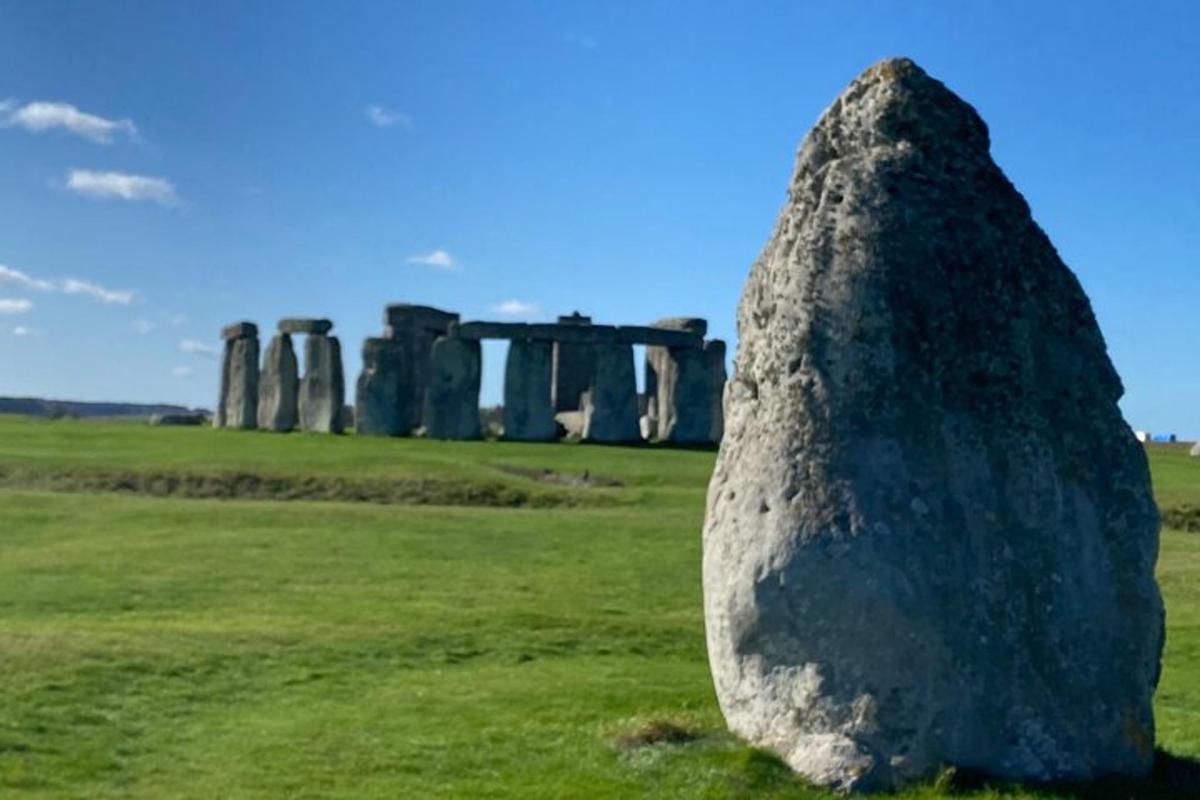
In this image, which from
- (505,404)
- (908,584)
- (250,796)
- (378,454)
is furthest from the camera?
(505,404)

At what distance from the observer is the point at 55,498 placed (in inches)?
1212

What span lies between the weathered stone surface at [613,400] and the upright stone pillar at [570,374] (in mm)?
7970

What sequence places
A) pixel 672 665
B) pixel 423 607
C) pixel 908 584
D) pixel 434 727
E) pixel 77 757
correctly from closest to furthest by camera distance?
pixel 908 584 < pixel 77 757 < pixel 434 727 < pixel 672 665 < pixel 423 607

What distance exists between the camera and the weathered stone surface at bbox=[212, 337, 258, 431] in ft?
180

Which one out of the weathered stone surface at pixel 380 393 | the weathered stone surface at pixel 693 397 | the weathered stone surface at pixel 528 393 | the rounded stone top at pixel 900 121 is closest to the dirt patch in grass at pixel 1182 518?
the weathered stone surface at pixel 693 397

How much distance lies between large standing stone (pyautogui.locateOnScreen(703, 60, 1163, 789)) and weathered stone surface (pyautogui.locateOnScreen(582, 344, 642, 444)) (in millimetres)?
39041

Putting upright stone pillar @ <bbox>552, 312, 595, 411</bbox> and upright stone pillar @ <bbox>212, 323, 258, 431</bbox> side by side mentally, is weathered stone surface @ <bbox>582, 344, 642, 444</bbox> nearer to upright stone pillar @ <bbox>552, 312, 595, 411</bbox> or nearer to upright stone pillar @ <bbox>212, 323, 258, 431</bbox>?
upright stone pillar @ <bbox>552, 312, 595, 411</bbox>

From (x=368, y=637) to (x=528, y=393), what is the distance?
33.3 m

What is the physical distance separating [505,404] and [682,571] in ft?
87.1

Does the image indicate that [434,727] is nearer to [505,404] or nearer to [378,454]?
[378,454]

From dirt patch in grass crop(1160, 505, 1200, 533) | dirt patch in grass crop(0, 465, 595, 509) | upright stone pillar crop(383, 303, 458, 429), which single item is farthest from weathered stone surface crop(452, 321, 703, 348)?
dirt patch in grass crop(1160, 505, 1200, 533)

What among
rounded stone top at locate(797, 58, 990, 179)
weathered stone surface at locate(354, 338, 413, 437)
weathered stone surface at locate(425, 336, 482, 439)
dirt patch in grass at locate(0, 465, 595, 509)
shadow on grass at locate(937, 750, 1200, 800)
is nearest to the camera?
shadow on grass at locate(937, 750, 1200, 800)

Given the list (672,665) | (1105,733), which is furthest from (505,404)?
(1105,733)

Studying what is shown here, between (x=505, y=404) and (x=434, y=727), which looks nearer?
(x=434, y=727)
